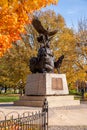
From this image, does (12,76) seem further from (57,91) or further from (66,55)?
(57,91)

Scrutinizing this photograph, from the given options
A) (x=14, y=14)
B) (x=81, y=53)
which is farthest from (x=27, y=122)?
(x=81, y=53)

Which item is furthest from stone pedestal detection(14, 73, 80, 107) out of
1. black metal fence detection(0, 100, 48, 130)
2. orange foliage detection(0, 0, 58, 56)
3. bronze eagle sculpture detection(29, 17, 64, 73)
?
orange foliage detection(0, 0, 58, 56)

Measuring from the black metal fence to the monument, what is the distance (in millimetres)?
8032

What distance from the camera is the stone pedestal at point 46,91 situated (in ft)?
58.9

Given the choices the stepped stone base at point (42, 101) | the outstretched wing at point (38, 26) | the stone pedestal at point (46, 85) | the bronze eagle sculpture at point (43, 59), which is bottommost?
the stepped stone base at point (42, 101)

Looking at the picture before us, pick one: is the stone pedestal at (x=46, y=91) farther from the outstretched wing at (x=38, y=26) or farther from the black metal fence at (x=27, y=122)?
the black metal fence at (x=27, y=122)

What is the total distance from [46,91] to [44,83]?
57 centimetres

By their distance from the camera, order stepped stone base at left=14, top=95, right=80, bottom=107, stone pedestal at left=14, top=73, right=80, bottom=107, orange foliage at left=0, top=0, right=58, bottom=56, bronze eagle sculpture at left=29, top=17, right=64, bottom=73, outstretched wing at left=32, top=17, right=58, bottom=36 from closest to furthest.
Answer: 1. orange foliage at left=0, top=0, right=58, bottom=56
2. stepped stone base at left=14, top=95, right=80, bottom=107
3. stone pedestal at left=14, top=73, right=80, bottom=107
4. bronze eagle sculpture at left=29, top=17, right=64, bottom=73
5. outstretched wing at left=32, top=17, right=58, bottom=36

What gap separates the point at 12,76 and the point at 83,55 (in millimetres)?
8810

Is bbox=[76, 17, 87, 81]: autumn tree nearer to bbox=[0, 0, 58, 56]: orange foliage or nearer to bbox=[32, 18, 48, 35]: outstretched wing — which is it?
bbox=[32, 18, 48, 35]: outstretched wing

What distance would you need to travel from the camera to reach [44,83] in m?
18.7

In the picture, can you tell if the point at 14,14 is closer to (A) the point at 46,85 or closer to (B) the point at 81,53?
(A) the point at 46,85

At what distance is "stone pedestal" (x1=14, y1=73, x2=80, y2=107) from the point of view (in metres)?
17.9

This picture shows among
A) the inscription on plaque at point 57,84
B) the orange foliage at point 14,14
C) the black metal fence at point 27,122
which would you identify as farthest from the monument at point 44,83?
the orange foliage at point 14,14
